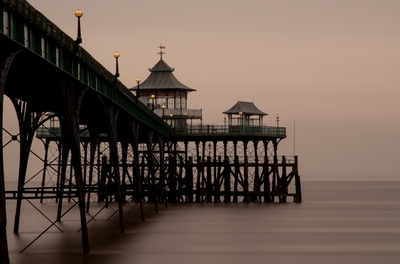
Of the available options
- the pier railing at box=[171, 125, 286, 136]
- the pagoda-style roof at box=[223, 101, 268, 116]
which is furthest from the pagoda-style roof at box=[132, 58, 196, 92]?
the pier railing at box=[171, 125, 286, 136]

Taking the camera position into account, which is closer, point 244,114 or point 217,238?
point 217,238

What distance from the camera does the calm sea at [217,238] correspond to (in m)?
40.8

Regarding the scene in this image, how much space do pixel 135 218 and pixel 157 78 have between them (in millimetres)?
42594

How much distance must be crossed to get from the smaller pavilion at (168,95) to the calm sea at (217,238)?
2670 centimetres

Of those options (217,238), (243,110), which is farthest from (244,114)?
(217,238)

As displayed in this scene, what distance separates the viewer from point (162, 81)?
343 ft

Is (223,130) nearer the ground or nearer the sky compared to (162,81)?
nearer the ground

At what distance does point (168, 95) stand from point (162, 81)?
1758 millimetres

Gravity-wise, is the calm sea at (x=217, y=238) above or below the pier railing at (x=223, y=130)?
below

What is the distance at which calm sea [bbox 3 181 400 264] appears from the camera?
40781 millimetres

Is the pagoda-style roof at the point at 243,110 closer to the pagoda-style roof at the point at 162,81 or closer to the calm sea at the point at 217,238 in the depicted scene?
the pagoda-style roof at the point at 162,81

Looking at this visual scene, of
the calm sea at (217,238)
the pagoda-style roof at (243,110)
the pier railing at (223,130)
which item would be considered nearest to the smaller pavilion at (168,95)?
the pagoda-style roof at (243,110)

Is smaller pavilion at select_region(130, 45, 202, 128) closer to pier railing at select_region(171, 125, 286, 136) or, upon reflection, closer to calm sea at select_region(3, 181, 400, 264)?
pier railing at select_region(171, 125, 286, 136)

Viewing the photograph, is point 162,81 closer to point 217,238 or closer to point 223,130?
point 223,130
